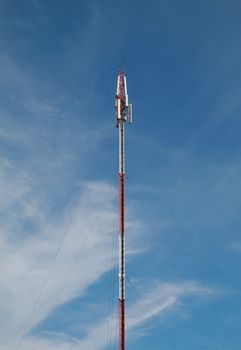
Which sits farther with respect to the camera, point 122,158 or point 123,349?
point 122,158

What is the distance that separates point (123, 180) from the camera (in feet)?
244

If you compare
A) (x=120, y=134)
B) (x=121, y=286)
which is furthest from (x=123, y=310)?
(x=120, y=134)

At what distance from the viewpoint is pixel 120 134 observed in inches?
2985

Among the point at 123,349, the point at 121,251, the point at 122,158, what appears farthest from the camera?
the point at 122,158

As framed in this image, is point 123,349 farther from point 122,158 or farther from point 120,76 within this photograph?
point 120,76

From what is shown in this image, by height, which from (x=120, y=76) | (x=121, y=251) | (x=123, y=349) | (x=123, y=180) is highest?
(x=120, y=76)

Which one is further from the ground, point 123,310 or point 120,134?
point 120,134

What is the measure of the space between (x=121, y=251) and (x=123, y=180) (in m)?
8.96

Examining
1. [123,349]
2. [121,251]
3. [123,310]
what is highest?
[121,251]

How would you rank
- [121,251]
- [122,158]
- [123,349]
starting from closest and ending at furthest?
[123,349] → [121,251] → [122,158]

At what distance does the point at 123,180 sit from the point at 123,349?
63.9 ft

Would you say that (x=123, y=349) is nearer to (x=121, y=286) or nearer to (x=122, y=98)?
(x=121, y=286)

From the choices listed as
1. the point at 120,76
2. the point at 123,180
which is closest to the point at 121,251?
the point at 123,180

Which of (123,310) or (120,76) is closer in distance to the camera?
(123,310)
